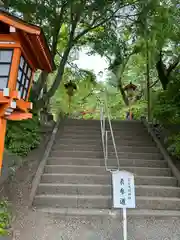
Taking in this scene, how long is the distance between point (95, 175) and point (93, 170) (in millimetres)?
301

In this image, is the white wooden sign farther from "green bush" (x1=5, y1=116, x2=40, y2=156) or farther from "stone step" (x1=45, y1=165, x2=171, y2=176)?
"green bush" (x1=5, y1=116, x2=40, y2=156)

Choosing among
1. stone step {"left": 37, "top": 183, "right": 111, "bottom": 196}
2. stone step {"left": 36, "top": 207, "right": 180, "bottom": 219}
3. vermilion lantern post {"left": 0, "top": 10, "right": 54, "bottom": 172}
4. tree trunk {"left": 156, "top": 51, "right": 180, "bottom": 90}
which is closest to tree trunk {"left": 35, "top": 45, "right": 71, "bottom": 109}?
stone step {"left": 37, "top": 183, "right": 111, "bottom": 196}

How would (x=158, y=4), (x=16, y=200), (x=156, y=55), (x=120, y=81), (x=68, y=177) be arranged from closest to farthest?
(x=16, y=200) < (x=68, y=177) < (x=158, y=4) < (x=156, y=55) < (x=120, y=81)

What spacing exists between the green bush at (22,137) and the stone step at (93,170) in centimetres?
92

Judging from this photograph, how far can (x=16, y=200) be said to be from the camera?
6.04 meters

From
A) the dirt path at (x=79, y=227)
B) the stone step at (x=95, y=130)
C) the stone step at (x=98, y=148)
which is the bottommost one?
the dirt path at (x=79, y=227)

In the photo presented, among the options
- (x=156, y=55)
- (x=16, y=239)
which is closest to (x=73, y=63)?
(x=156, y=55)

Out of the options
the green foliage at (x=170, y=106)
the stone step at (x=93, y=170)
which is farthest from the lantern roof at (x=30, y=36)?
the green foliage at (x=170, y=106)

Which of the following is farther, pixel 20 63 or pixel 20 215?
pixel 20 215

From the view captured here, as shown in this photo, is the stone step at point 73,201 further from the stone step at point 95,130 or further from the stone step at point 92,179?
the stone step at point 95,130

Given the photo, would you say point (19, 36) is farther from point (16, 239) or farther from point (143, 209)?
point (143, 209)

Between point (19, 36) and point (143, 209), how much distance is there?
420 cm

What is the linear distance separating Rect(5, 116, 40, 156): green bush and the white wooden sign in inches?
141

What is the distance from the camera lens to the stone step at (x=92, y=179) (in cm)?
706
